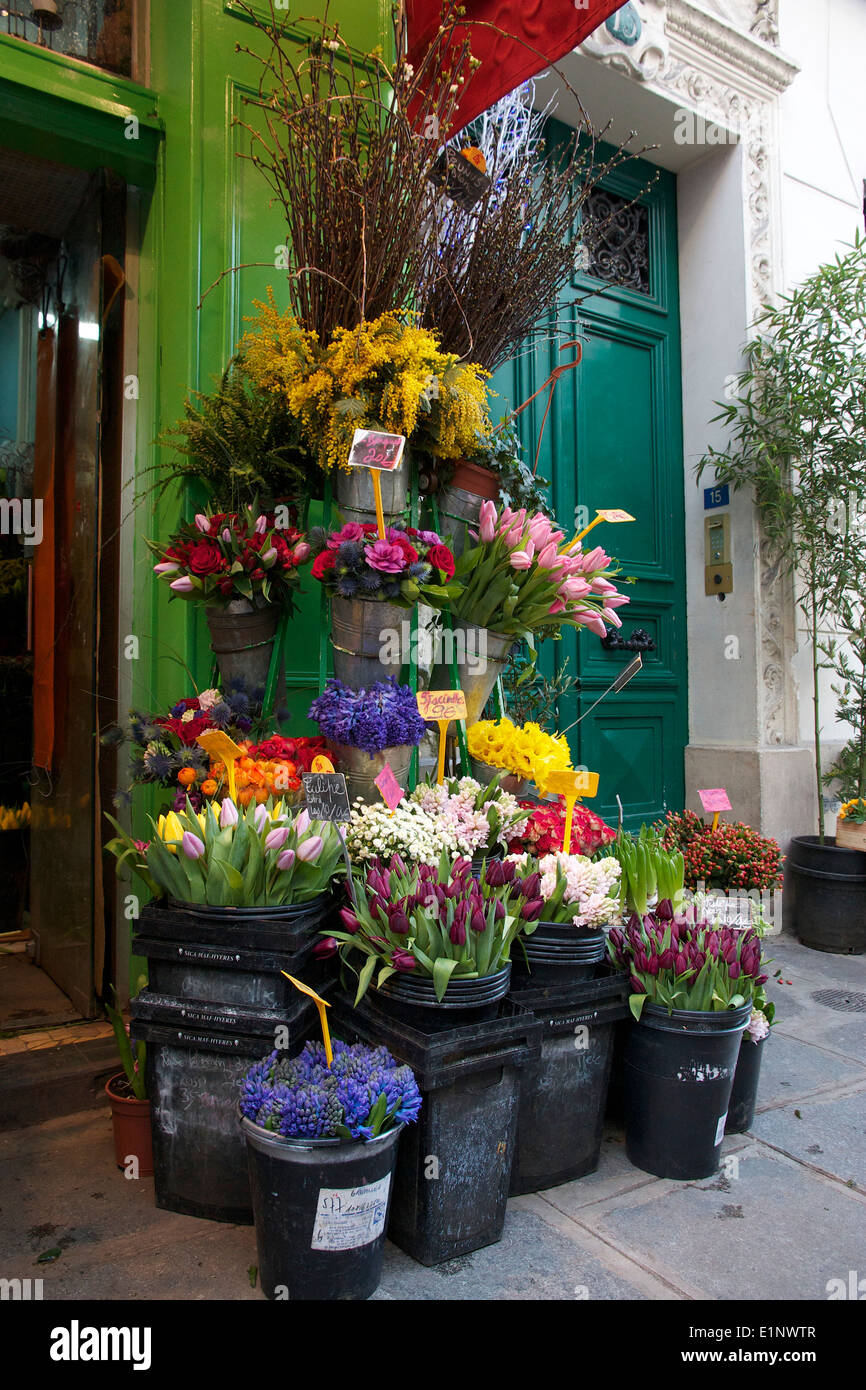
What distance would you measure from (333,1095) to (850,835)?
398 centimetres

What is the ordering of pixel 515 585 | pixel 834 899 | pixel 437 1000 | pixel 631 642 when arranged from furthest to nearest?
pixel 631 642 < pixel 834 899 < pixel 515 585 < pixel 437 1000

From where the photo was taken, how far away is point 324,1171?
179 centimetres

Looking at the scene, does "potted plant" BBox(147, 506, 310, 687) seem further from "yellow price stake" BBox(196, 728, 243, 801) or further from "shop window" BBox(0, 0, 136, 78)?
"shop window" BBox(0, 0, 136, 78)

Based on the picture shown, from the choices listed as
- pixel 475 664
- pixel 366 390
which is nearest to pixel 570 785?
pixel 475 664

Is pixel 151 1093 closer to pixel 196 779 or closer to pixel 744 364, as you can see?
pixel 196 779

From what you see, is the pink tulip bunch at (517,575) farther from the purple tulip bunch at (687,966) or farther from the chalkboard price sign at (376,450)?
the purple tulip bunch at (687,966)

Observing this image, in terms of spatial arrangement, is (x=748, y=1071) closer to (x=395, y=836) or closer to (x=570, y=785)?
(x=570, y=785)

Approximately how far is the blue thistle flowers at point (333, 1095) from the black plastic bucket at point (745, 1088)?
1.25 m

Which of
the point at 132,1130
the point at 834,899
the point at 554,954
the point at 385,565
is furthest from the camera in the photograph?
the point at 834,899

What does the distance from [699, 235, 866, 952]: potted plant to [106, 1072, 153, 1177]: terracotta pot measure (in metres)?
3.76

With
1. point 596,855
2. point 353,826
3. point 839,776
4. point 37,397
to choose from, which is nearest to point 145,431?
point 37,397

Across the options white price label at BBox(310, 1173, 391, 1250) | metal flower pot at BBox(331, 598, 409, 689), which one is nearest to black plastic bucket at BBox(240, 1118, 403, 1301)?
white price label at BBox(310, 1173, 391, 1250)

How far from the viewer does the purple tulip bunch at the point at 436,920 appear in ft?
6.78

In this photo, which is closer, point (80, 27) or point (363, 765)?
point (363, 765)
